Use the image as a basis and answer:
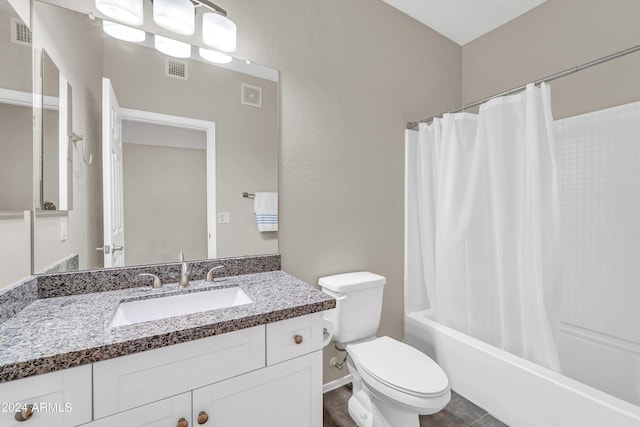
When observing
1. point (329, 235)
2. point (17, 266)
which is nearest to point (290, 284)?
point (329, 235)

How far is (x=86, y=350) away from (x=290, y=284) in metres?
0.75

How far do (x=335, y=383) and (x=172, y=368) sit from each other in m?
1.37

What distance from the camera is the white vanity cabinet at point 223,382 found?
75 centimetres

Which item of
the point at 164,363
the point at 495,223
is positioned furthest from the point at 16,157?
the point at 495,223

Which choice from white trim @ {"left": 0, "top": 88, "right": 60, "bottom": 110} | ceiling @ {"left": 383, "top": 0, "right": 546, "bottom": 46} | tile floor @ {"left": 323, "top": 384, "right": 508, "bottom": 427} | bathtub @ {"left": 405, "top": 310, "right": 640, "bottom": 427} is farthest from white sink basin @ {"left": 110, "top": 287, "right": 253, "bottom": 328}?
ceiling @ {"left": 383, "top": 0, "right": 546, "bottom": 46}

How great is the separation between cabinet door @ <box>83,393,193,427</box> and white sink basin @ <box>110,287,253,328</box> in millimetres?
326

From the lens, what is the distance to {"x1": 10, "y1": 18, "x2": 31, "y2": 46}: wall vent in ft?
3.18

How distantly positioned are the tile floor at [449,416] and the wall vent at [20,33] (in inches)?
86.8

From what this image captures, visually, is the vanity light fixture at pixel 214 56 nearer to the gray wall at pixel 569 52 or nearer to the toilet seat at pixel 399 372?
the toilet seat at pixel 399 372

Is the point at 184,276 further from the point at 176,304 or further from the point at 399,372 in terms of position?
the point at 399,372

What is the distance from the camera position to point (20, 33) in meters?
0.99

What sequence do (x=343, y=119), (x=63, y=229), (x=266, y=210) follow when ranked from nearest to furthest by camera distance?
1. (x=63, y=229)
2. (x=266, y=210)
3. (x=343, y=119)

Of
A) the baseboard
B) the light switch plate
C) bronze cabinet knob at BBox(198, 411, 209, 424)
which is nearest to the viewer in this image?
bronze cabinet knob at BBox(198, 411, 209, 424)

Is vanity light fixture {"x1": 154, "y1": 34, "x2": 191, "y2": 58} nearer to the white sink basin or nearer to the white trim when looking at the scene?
the white trim
